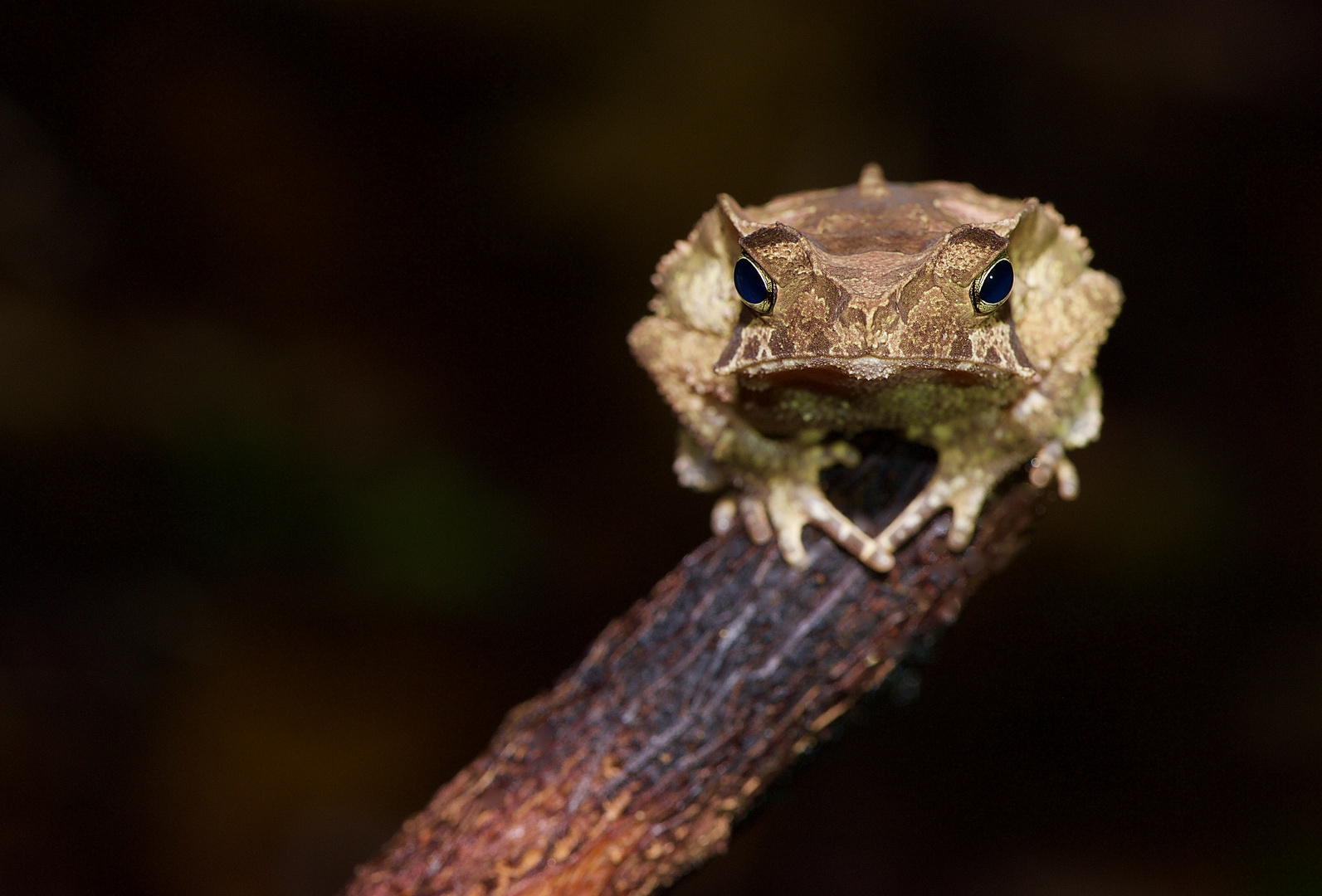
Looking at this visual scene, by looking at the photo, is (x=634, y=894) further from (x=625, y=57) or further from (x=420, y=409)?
(x=625, y=57)

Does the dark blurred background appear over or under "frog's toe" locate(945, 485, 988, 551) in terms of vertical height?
over

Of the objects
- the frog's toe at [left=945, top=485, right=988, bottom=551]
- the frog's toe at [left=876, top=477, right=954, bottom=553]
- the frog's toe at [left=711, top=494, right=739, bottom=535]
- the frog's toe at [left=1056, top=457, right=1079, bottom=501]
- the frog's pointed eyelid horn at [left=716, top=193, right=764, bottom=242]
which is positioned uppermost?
the frog's pointed eyelid horn at [left=716, top=193, right=764, bottom=242]

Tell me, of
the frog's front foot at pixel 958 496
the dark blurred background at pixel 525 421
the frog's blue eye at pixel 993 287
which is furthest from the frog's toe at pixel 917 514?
the dark blurred background at pixel 525 421

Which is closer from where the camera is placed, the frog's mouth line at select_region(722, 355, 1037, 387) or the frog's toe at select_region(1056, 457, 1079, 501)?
the frog's mouth line at select_region(722, 355, 1037, 387)

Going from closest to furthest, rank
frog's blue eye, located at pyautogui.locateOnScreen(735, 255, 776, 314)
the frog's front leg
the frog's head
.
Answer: the frog's head
frog's blue eye, located at pyautogui.locateOnScreen(735, 255, 776, 314)
the frog's front leg

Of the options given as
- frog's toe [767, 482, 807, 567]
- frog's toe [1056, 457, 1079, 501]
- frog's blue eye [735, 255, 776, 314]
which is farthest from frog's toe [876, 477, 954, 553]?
frog's blue eye [735, 255, 776, 314]

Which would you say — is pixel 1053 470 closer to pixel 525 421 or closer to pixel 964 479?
pixel 964 479

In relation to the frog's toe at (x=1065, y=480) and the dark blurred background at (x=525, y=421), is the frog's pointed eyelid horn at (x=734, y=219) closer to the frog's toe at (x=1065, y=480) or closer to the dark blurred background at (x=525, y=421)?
the frog's toe at (x=1065, y=480)

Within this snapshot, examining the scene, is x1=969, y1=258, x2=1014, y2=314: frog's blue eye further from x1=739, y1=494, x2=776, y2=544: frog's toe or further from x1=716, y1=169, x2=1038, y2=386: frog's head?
x1=739, y1=494, x2=776, y2=544: frog's toe
